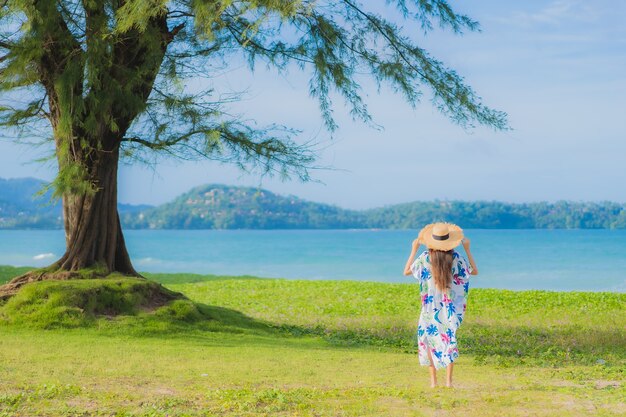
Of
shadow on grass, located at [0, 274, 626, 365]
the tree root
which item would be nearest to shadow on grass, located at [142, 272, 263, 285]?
the tree root

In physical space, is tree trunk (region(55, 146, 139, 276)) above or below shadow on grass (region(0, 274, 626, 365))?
above

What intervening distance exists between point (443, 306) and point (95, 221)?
22.5 ft

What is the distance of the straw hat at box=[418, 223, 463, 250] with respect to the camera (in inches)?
260

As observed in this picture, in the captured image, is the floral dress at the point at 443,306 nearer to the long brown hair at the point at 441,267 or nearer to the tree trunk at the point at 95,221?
the long brown hair at the point at 441,267

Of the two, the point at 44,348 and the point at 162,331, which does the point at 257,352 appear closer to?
the point at 162,331

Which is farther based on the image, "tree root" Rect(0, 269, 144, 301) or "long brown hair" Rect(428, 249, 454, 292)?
"tree root" Rect(0, 269, 144, 301)

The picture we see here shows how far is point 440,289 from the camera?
265 inches

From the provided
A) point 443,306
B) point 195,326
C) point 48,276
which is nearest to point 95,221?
point 48,276

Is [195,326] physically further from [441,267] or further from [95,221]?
[441,267]

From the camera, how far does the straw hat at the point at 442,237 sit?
21.7 ft

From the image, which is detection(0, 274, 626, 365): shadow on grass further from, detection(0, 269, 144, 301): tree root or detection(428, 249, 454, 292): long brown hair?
detection(428, 249, 454, 292): long brown hair

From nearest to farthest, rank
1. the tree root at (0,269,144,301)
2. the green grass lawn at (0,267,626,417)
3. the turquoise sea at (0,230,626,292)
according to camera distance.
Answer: the green grass lawn at (0,267,626,417) < the tree root at (0,269,144,301) < the turquoise sea at (0,230,626,292)

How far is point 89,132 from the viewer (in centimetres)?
1145

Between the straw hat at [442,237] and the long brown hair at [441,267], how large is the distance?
71 mm
